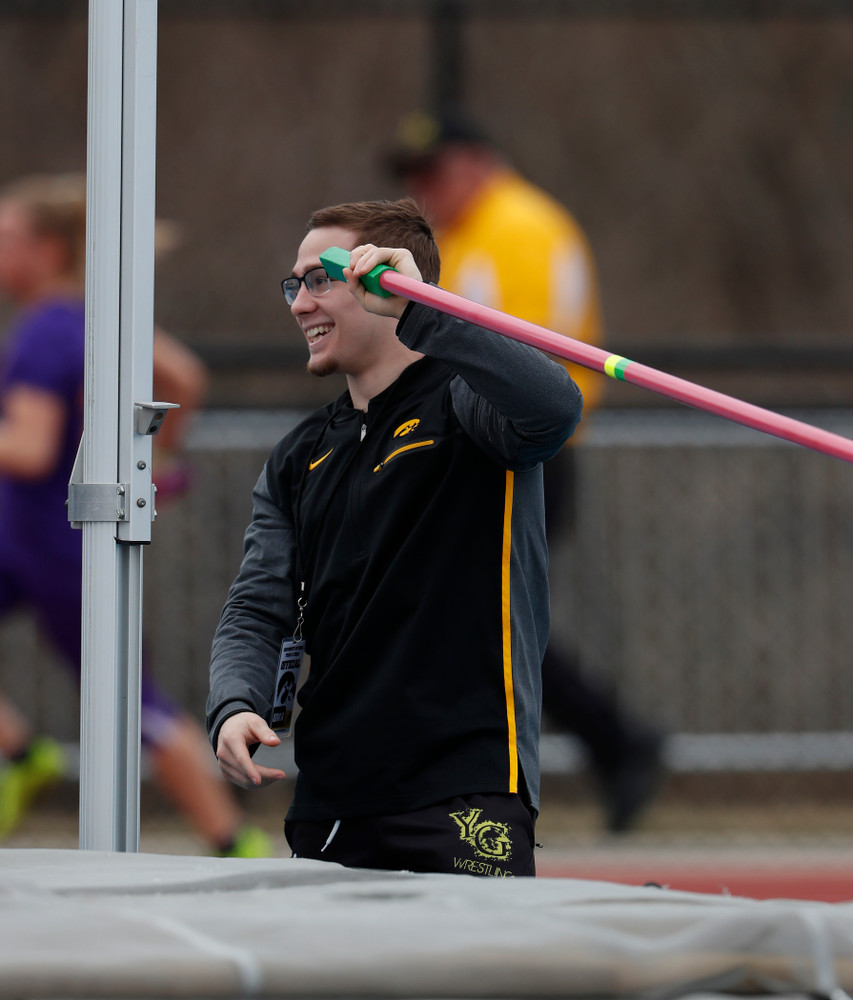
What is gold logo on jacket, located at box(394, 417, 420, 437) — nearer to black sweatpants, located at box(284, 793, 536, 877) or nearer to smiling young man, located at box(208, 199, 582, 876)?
smiling young man, located at box(208, 199, 582, 876)

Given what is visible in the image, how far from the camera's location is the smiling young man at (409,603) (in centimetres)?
213

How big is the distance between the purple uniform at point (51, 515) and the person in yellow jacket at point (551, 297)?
1326 millimetres

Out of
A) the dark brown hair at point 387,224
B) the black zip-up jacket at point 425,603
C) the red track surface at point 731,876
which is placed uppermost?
the dark brown hair at point 387,224

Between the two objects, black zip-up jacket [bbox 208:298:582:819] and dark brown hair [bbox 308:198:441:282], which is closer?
black zip-up jacket [bbox 208:298:582:819]

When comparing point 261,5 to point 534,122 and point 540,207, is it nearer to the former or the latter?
point 534,122

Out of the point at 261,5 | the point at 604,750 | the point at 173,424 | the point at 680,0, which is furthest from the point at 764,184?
the point at 173,424

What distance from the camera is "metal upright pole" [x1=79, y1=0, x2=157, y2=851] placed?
222 centimetres

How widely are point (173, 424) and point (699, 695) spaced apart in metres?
2.23

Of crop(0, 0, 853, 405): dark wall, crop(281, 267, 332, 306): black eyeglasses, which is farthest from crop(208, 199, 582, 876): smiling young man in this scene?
crop(0, 0, 853, 405): dark wall

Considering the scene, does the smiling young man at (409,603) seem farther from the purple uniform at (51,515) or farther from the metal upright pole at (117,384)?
the purple uniform at (51,515)

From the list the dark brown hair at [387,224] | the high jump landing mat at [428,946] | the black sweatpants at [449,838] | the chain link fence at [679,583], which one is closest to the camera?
the high jump landing mat at [428,946]

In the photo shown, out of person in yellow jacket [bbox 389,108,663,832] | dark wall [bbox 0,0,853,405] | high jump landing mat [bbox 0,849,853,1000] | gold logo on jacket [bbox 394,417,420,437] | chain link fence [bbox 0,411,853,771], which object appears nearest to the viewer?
high jump landing mat [bbox 0,849,853,1000]

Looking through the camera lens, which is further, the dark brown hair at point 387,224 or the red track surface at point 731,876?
the red track surface at point 731,876

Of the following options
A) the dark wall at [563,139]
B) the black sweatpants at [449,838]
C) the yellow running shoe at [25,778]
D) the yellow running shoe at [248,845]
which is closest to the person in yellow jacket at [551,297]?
the yellow running shoe at [248,845]
